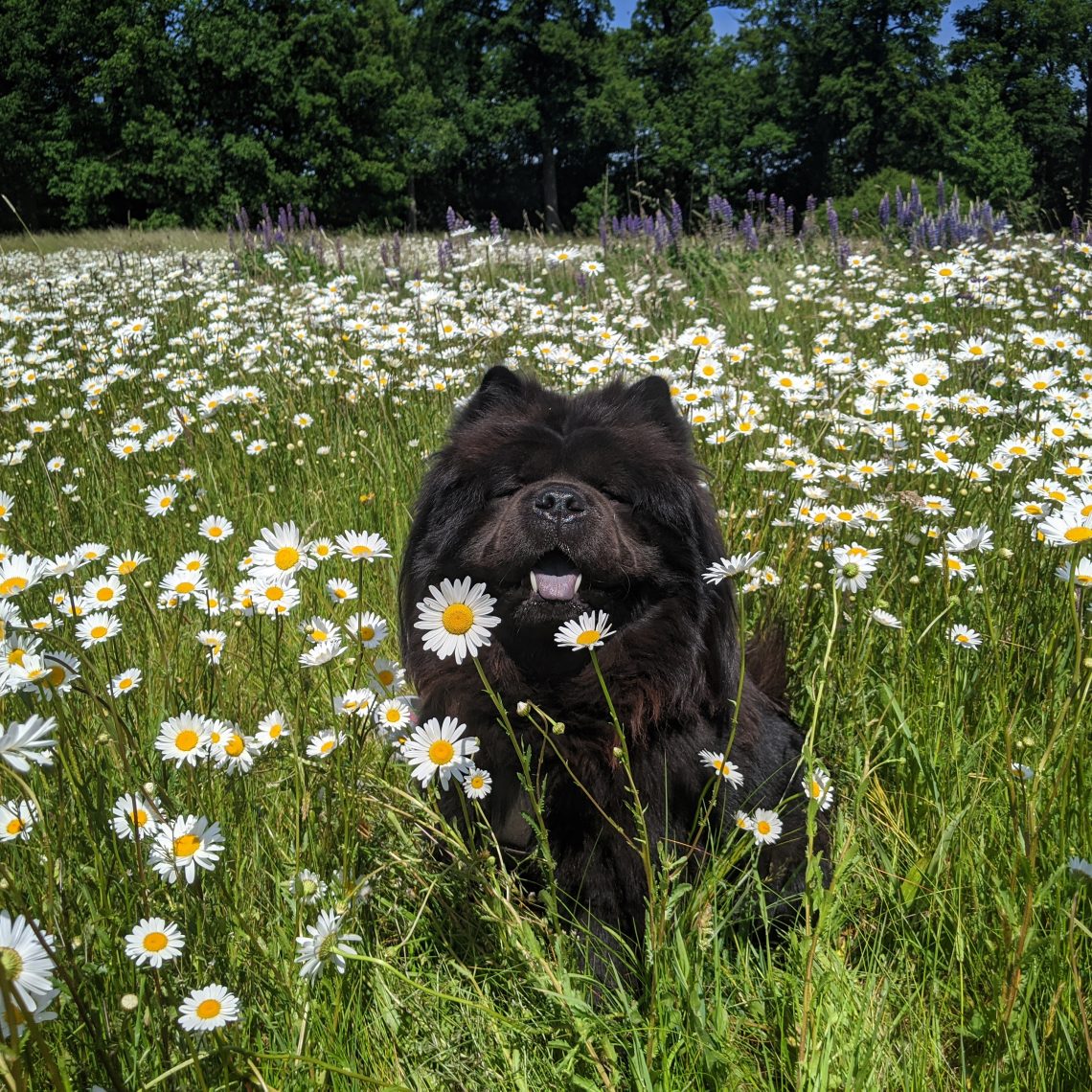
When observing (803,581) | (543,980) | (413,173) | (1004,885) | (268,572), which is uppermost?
(413,173)

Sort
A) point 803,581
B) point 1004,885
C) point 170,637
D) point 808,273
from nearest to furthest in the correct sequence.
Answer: point 1004,885, point 170,637, point 803,581, point 808,273

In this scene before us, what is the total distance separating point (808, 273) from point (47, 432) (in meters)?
5.70

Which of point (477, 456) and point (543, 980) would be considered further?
point (477, 456)

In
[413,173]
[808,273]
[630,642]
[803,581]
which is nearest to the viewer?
[630,642]

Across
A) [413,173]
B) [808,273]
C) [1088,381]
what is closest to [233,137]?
[413,173]

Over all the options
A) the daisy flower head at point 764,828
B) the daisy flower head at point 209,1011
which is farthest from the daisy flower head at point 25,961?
the daisy flower head at point 764,828

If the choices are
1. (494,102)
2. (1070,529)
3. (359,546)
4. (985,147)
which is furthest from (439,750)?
(494,102)

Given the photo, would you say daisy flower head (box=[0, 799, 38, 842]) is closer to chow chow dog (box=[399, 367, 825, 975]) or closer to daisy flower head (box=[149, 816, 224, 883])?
daisy flower head (box=[149, 816, 224, 883])

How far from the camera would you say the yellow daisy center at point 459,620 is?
1.31 metres

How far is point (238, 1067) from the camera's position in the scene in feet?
4.30

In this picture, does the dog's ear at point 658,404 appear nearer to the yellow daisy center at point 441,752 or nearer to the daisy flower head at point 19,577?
the yellow daisy center at point 441,752

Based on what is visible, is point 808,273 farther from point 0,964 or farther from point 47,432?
point 0,964

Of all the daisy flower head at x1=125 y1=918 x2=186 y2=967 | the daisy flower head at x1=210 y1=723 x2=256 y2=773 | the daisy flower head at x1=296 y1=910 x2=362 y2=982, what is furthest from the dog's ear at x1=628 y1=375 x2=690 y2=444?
the daisy flower head at x1=125 y1=918 x2=186 y2=967

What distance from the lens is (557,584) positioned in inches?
86.8
